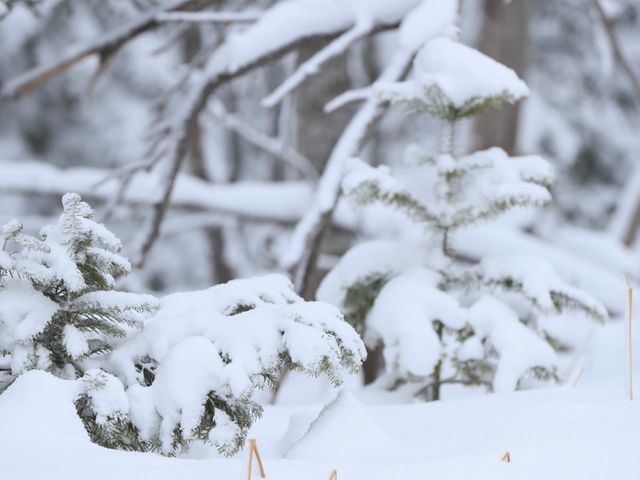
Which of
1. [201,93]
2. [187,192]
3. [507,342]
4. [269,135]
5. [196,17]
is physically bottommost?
[269,135]

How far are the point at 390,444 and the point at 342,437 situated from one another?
10 centimetres

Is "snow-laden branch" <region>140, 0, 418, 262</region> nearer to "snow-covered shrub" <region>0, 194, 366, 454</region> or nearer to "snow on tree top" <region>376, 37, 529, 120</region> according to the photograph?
"snow on tree top" <region>376, 37, 529, 120</region>

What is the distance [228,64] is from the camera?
2697mm

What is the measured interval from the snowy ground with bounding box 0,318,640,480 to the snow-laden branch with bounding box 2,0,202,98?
5.48 feet

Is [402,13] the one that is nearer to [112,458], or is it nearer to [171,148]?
[171,148]

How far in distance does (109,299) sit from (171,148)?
1316mm

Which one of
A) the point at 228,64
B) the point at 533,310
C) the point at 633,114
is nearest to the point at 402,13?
the point at 228,64

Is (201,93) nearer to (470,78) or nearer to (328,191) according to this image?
(328,191)

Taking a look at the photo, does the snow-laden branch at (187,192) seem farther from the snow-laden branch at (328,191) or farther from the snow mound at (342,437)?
the snow mound at (342,437)

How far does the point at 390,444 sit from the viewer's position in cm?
151

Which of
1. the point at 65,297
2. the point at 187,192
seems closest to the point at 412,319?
the point at 65,297

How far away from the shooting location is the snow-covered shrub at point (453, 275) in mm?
1983

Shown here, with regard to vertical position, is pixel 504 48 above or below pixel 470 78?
below

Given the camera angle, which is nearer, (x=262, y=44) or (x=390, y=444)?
(x=390, y=444)
